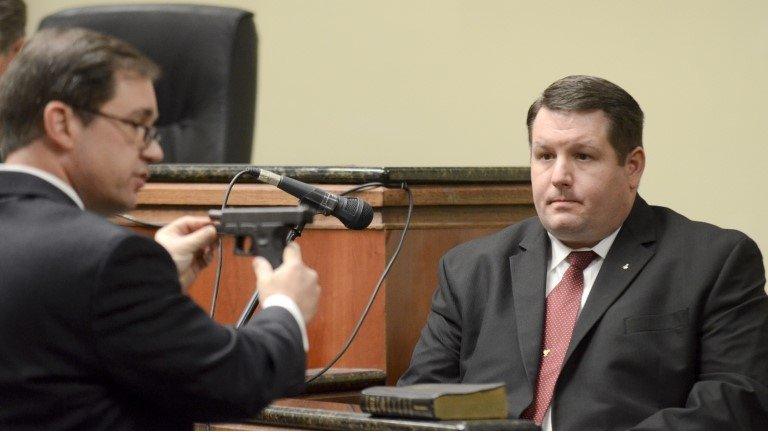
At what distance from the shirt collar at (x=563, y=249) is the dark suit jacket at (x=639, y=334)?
2 cm

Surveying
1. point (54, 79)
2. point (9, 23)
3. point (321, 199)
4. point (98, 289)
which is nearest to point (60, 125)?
point (54, 79)

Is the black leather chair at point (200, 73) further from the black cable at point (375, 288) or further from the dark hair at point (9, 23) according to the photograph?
the black cable at point (375, 288)

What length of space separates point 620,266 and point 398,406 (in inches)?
26.4

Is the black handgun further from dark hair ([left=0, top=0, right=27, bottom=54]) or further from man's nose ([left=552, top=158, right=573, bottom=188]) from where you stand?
dark hair ([left=0, top=0, right=27, bottom=54])

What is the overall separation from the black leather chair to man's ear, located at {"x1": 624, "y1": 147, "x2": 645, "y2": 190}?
1523 millimetres

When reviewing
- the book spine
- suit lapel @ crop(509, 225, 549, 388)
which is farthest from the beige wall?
the book spine

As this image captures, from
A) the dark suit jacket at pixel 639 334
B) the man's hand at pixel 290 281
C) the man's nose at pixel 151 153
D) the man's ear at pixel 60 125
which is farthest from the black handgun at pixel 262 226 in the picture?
the dark suit jacket at pixel 639 334

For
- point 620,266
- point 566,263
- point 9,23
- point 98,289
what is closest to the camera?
point 98,289

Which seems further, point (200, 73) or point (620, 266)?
point (200, 73)

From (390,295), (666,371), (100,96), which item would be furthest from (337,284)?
(100,96)

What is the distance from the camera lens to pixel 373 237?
2.68 m

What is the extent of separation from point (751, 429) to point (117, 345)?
1.19 m

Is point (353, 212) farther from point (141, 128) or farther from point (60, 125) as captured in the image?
point (60, 125)

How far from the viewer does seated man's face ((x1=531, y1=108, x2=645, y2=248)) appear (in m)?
2.42
